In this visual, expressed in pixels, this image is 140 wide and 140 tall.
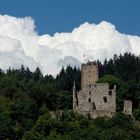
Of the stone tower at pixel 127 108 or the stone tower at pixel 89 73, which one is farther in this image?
the stone tower at pixel 89 73

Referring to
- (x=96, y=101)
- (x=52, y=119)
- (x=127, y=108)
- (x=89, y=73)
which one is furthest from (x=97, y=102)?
(x=89, y=73)

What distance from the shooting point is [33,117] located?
94.7 meters

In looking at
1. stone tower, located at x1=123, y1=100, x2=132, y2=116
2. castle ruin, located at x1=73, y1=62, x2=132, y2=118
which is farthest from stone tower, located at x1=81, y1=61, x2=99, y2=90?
stone tower, located at x1=123, y1=100, x2=132, y2=116

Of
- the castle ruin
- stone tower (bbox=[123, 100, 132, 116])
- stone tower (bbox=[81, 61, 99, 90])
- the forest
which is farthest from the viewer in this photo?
stone tower (bbox=[81, 61, 99, 90])

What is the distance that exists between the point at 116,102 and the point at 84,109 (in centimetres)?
850

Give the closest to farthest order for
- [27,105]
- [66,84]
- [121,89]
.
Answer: [27,105]
[121,89]
[66,84]

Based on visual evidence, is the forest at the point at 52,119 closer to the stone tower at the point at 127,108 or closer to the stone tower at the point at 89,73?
the stone tower at the point at 127,108

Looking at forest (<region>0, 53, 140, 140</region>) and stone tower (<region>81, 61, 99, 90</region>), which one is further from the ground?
stone tower (<region>81, 61, 99, 90</region>)

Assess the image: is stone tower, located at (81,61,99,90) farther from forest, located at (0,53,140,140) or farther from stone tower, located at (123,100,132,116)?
stone tower, located at (123,100,132,116)

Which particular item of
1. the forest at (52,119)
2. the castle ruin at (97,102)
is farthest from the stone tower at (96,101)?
the forest at (52,119)

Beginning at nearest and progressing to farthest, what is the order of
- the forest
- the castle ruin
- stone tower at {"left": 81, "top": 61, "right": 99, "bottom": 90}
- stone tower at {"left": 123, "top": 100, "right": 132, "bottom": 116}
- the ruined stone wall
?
1. the forest
2. the castle ruin
3. the ruined stone wall
4. stone tower at {"left": 123, "top": 100, "right": 132, "bottom": 116}
5. stone tower at {"left": 81, "top": 61, "right": 99, "bottom": 90}

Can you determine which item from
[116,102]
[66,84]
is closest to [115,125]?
[116,102]

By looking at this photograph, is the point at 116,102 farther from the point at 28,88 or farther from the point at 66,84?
the point at 66,84

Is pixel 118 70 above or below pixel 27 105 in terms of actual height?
above
